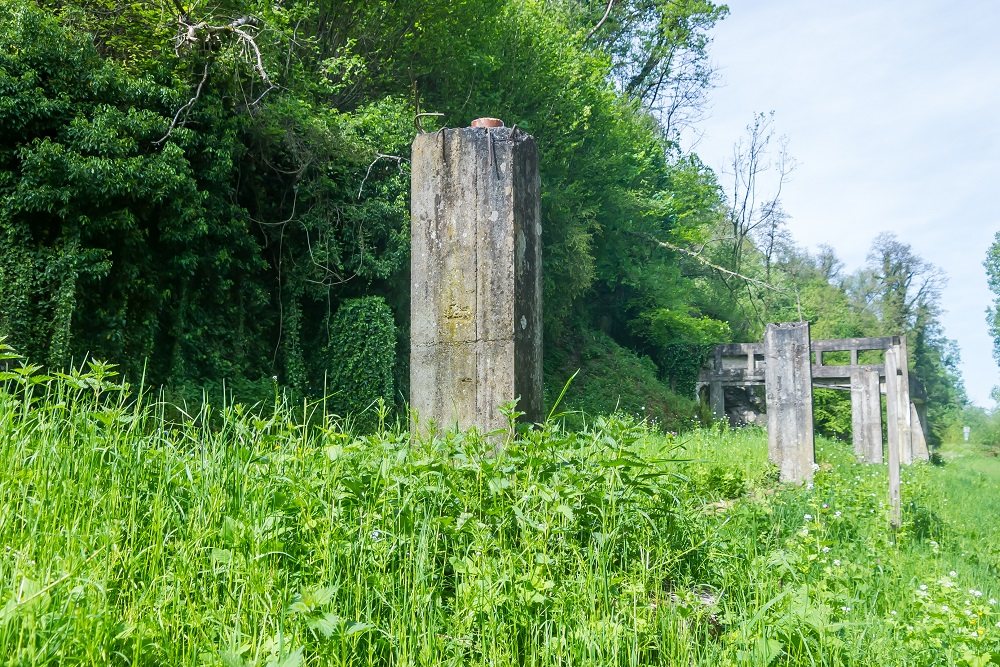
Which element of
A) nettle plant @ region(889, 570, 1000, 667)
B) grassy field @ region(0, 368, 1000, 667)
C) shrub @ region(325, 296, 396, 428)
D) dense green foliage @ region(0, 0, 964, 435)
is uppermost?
dense green foliage @ region(0, 0, 964, 435)

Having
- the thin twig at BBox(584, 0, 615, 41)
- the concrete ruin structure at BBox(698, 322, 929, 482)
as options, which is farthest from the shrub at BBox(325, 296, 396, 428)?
the thin twig at BBox(584, 0, 615, 41)

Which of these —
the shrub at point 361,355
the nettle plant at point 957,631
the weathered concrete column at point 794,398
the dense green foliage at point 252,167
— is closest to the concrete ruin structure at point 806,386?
the weathered concrete column at point 794,398

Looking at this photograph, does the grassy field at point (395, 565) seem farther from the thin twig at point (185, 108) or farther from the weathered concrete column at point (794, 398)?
the thin twig at point (185, 108)

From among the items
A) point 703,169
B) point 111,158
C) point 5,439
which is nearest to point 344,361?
point 111,158

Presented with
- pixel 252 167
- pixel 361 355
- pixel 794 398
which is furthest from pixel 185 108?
pixel 794 398

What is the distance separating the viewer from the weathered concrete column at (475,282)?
14.3 ft

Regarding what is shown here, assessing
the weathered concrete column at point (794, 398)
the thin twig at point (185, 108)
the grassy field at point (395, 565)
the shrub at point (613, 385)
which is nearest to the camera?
the grassy field at point (395, 565)

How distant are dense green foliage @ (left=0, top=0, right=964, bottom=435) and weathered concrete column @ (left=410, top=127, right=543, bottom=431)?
1982 millimetres

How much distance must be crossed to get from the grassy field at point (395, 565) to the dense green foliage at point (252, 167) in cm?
309

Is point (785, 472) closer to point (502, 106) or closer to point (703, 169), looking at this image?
point (502, 106)

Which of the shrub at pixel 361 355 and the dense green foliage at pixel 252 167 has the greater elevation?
the dense green foliage at pixel 252 167

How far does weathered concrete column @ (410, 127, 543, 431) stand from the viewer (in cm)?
435

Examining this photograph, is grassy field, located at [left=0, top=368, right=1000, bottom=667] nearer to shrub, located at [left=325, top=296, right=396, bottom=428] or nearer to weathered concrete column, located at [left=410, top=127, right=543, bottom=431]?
weathered concrete column, located at [left=410, top=127, right=543, bottom=431]

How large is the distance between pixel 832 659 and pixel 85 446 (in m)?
3.20
